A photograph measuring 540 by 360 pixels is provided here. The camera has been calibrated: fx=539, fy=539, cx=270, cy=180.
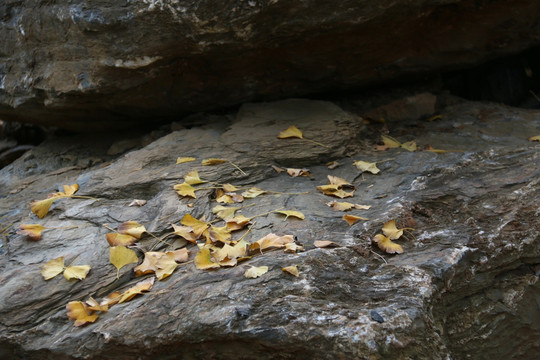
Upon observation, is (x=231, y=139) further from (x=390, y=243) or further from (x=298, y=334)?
(x=298, y=334)

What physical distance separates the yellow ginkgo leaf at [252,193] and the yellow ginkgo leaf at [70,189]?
89cm

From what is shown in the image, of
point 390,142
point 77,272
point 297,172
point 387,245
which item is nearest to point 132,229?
point 77,272

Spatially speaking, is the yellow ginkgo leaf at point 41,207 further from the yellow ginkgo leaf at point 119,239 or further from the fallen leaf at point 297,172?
Result: the fallen leaf at point 297,172

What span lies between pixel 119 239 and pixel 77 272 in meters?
0.23

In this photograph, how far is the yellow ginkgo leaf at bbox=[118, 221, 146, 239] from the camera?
2283mm

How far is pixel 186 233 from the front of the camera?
7.38 feet

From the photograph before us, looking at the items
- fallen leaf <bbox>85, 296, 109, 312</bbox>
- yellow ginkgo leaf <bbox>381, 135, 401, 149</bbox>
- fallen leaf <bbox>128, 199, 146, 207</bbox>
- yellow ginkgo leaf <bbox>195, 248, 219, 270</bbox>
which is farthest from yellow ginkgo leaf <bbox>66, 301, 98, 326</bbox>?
yellow ginkgo leaf <bbox>381, 135, 401, 149</bbox>

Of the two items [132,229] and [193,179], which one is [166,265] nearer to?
[132,229]

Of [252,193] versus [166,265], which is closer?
[166,265]

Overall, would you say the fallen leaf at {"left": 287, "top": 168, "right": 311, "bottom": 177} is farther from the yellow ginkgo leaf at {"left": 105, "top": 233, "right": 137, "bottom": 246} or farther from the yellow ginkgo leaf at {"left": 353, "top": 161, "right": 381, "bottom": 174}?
the yellow ginkgo leaf at {"left": 105, "top": 233, "right": 137, "bottom": 246}

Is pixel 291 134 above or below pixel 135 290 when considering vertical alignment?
above

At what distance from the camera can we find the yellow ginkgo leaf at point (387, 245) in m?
2.06

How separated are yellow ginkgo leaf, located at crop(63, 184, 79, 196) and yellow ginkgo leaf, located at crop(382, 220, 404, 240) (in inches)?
61.8

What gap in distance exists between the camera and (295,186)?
266 centimetres
